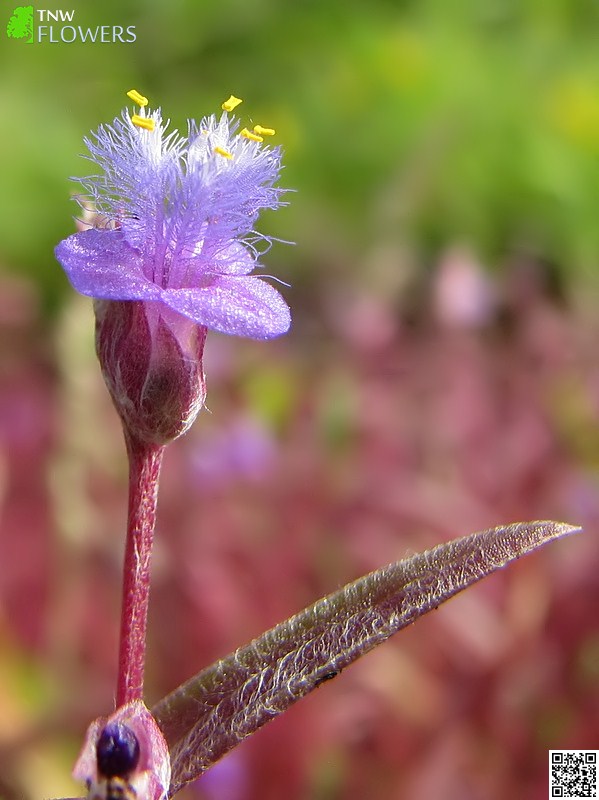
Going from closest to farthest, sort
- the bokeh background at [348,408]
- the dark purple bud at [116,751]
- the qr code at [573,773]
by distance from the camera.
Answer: the dark purple bud at [116,751] → the qr code at [573,773] → the bokeh background at [348,408]

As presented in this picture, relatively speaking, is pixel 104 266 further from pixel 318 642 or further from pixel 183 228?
pixel 318 642

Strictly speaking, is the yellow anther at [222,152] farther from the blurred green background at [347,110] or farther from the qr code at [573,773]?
the blurred green background at [347,110]

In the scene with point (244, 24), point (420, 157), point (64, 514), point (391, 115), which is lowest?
point (64, 514)

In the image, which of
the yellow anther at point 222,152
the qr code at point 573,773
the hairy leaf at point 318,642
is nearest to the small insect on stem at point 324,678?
the hairy leaf at point 318,642

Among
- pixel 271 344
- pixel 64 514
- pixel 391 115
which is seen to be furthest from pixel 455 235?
pixel 64 514

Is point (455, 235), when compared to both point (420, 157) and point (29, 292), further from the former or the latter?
point (29, 292)

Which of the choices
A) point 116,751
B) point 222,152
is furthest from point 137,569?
point 222,152
